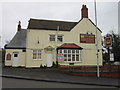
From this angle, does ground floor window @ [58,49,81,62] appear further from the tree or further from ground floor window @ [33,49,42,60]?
the tree

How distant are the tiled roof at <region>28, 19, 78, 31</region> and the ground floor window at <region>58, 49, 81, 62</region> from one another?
392 centimetres

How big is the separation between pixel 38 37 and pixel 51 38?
222 cm

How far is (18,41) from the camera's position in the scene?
28359 millimetres

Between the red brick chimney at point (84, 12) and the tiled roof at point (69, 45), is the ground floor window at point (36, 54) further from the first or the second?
the red brick chimney at point (84, 12)

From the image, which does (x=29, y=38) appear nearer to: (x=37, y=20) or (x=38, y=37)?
(x=38, y=37)

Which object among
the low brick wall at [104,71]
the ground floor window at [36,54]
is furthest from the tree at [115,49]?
the low brick wall at [104,71]

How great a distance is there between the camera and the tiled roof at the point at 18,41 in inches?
1049

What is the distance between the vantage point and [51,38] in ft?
86.8

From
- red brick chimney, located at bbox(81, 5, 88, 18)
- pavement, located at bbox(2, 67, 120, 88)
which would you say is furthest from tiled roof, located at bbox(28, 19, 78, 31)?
pavement, located at bbox(2, 67, 120, 88)

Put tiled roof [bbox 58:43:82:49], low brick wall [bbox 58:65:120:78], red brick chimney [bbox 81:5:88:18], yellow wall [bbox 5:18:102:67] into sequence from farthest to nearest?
red brick chimney [bbox 81:5:88:18] → tiled roof [bbox 58:43:82:49] → yellow wall [bbox 5:18:102:67] → low brick wall [bbox 58:65:120:78]

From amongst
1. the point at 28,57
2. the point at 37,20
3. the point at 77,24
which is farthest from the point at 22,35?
the point at 77,24

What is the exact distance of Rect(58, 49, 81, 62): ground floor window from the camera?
2571 cm

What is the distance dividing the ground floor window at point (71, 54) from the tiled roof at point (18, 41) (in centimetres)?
696

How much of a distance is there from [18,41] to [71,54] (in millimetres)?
9903
